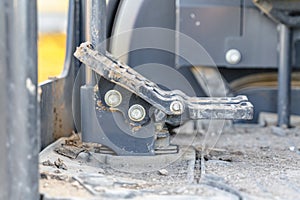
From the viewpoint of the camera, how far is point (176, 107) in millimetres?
1677

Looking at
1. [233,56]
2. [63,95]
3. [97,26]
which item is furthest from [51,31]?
[97,26]

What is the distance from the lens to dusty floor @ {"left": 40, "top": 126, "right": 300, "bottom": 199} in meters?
1.38

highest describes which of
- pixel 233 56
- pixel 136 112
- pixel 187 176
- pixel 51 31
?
pixel 51 31

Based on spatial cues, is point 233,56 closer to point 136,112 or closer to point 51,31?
point 136,112

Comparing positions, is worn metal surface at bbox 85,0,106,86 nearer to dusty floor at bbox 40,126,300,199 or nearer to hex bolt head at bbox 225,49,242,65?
dusty floor at bbox 40,126,300,199

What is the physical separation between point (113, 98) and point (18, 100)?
0.45m

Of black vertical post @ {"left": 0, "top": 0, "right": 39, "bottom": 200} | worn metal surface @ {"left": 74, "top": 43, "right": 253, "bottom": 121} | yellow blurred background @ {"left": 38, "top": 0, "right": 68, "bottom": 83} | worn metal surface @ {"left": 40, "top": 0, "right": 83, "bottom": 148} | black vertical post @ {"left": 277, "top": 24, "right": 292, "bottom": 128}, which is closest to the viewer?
black vertical post @ {"left": 0, "top": 0, "right": 39, "bottom": 200}

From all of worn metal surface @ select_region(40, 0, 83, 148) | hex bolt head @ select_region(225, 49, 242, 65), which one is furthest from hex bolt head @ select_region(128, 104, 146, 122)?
hex bolt head @ select_region(225, 49, 242, 65)

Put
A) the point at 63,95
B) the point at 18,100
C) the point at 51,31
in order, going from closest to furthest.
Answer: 1. the point at 18,100
2. the point at 63,95
3. the point at 51,31

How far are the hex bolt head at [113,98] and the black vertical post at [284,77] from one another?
3.91ft

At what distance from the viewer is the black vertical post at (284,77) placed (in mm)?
2691

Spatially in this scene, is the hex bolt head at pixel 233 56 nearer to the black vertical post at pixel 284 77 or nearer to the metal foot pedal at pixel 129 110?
the black vertical post at pixel 284 77

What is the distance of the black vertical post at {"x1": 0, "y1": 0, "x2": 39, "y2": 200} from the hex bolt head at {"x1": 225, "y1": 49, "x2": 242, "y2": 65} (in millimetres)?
1508

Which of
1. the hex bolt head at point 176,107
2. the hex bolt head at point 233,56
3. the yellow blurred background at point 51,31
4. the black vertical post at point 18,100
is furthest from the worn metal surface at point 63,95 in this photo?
the yellow blurred background at point 51,31
